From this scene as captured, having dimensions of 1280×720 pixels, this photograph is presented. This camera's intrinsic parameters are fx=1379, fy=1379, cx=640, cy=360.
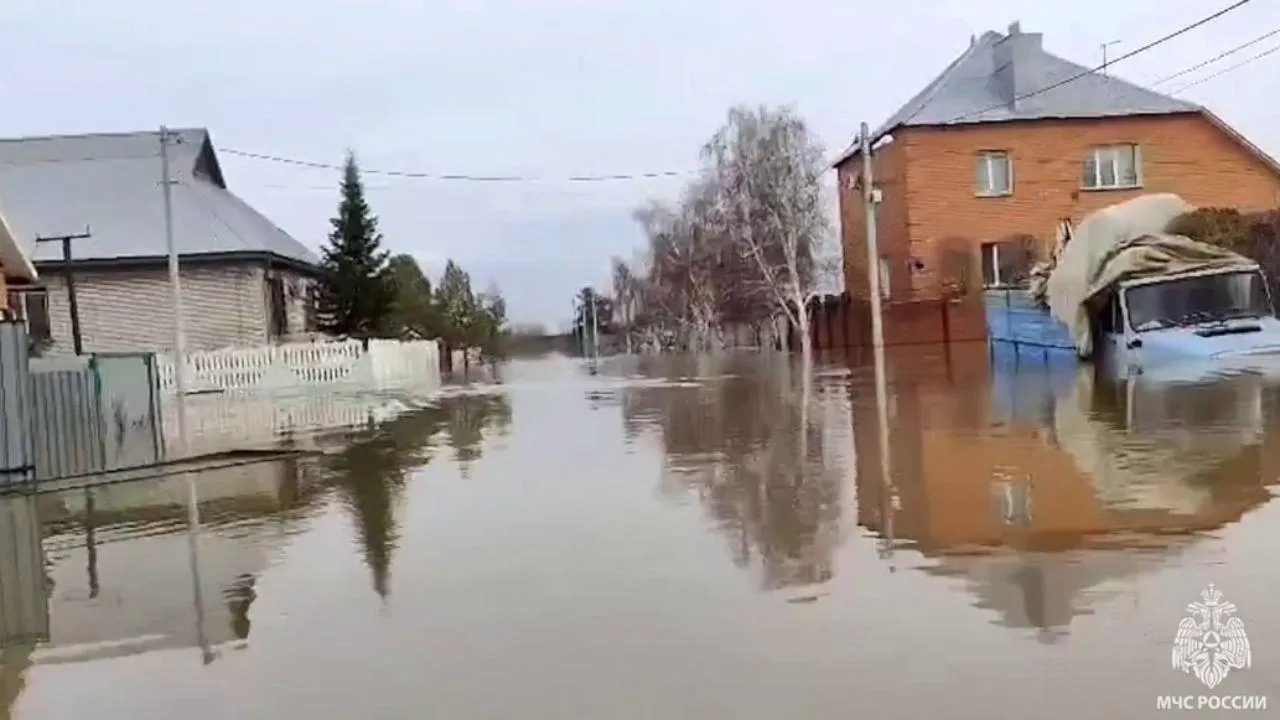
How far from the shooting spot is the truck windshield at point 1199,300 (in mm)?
23859

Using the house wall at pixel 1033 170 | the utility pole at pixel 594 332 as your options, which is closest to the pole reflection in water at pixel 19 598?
the house wall at pixel 1033 170

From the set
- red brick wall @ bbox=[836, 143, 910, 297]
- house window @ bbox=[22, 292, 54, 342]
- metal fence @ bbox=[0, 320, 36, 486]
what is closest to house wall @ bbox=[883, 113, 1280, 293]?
red brick wall @ bbox=[836, 143, 910, 297]

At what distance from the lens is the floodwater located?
554 centimetres

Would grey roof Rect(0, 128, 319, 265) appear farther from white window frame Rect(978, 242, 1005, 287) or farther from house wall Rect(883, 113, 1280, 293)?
white window frame Rect(978, 242, 1005, 287)

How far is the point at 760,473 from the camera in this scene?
40.5 feet

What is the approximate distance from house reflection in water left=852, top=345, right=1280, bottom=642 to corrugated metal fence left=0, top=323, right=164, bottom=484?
8586mm

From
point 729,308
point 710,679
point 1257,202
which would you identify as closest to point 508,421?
point 710,679

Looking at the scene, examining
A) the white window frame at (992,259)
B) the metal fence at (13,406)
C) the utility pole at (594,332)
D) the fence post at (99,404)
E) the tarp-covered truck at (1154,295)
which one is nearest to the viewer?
the metal fence at (13,406)

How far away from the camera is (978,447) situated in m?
13.2

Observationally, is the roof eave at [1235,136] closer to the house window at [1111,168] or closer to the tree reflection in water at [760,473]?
the house window at [1111,168]

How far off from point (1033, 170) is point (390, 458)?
1344 inches

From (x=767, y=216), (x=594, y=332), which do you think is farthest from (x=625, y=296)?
(x=767, y=216)

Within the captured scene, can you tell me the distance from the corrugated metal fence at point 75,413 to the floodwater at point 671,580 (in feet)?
3.84

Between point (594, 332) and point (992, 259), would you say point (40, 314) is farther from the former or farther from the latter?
point (594, 332)
